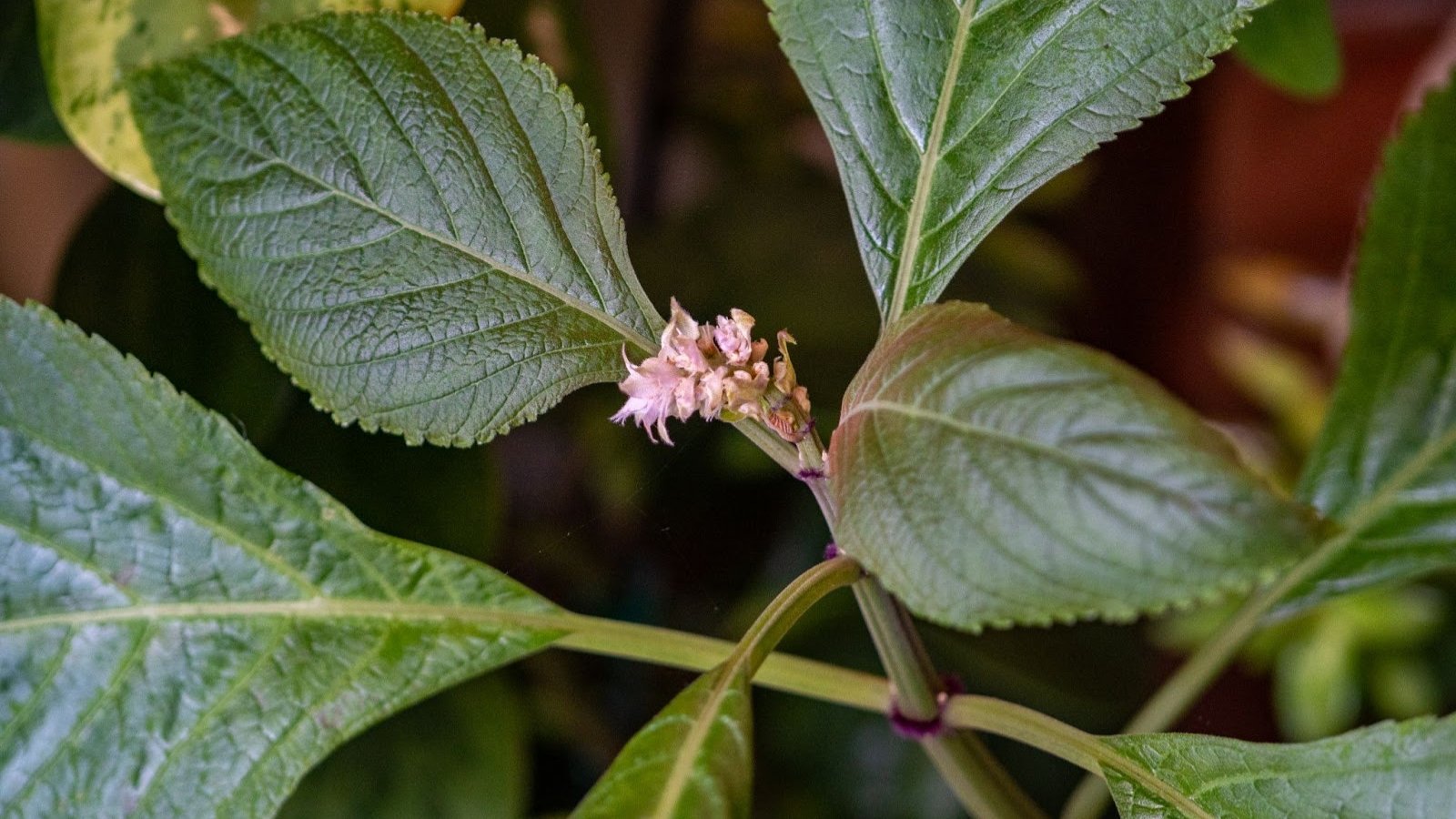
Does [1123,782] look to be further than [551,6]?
No

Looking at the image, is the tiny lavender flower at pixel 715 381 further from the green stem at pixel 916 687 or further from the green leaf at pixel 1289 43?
the green leaf at pixel 1289 43

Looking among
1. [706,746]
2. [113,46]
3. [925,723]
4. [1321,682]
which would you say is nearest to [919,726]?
[925,723]

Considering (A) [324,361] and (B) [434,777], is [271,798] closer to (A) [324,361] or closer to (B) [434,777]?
(A) [324,361]

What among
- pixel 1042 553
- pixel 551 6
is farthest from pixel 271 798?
pixel 551 6

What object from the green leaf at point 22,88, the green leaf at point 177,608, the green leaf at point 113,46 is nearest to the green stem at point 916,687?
the green leaf at point 177,608

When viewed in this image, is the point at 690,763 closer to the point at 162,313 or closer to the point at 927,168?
the point at 927,168
